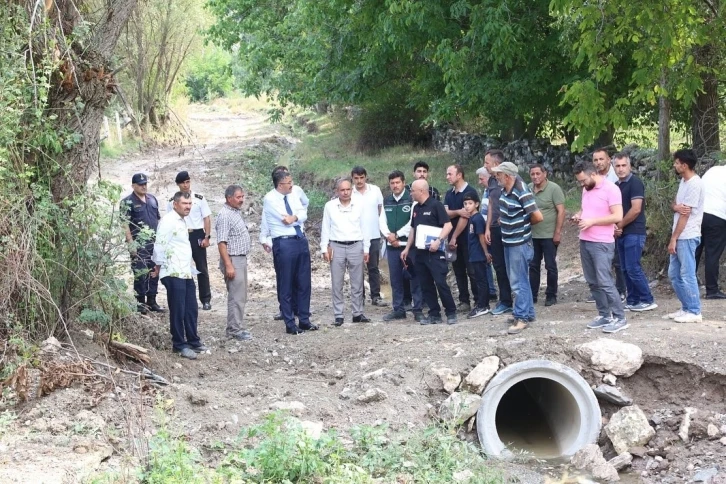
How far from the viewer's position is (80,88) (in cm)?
778

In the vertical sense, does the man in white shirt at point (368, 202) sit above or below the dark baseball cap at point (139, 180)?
below

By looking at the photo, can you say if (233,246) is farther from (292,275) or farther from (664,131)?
(664,131)

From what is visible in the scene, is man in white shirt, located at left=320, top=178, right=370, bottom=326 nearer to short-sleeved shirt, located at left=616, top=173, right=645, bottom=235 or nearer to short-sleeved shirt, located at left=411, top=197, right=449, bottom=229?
short-sleeved shirt, located at left=411, top=197, right=449, bottom=229

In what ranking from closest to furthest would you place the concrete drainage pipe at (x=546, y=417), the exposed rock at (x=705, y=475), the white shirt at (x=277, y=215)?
the exposed rock at (x=705, y=475) → the concrete drainage pipe at (x=546, y=417) → the white shirt at (x=277, y=215)

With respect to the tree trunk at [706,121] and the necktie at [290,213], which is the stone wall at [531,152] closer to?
the tree trunk at [706,121]

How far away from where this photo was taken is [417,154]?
2345cm

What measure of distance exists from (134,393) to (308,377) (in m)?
1.81

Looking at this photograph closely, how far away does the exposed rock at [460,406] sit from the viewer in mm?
7199

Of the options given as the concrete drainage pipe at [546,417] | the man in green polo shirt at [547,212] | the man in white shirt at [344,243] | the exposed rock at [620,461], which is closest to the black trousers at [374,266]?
the man in white shirt at [344,243]

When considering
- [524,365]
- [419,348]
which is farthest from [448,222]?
[524,365]

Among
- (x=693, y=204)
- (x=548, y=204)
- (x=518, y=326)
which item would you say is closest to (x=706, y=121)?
(x=548, y=204)

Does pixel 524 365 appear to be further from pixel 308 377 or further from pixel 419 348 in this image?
pixel 308 377

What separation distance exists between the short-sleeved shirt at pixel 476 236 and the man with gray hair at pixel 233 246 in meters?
2.57

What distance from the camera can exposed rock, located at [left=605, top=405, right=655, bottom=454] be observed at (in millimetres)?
7281
